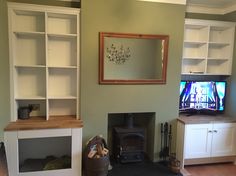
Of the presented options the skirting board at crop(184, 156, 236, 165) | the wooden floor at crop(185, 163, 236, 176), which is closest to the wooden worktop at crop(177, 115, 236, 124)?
the skirting board at crop(184, 156, 236, 165)

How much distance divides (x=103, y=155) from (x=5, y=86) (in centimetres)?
167

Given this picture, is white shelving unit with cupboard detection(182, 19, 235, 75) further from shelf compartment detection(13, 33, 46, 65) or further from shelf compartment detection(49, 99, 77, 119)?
shelf compartment detection(13, 33, 46, 65)

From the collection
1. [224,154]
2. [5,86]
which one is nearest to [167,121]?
[224,154]

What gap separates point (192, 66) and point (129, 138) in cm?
182

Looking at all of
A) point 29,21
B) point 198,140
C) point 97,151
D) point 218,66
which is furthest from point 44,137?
point 218,66

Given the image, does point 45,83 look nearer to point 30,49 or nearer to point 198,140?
point 30,49

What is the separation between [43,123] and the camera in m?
2.88

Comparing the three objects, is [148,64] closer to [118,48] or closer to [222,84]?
[118,48]

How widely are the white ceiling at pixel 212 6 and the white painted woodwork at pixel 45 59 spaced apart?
2.06m

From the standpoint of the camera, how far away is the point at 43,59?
325 centimetres

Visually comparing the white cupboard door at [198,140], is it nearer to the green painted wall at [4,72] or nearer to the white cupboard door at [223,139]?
the white cupboard door at [223,139]

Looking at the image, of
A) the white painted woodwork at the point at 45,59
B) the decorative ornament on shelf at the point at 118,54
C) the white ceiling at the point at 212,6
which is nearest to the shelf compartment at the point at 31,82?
the white painted woodwork at the point at 45,59

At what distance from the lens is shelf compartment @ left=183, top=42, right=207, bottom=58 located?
3.76 m

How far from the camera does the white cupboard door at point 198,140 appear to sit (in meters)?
3.23
